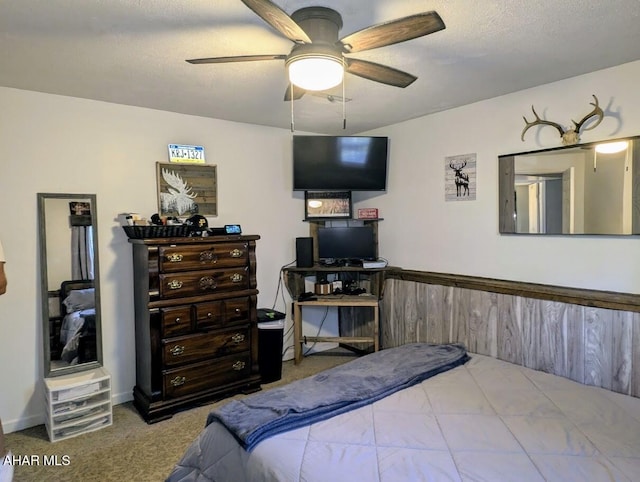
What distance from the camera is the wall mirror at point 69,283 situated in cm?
287

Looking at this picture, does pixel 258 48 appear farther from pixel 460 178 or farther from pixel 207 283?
pixel 460 178

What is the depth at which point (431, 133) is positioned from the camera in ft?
11.8

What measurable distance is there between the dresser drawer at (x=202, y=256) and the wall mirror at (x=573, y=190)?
6.78ft

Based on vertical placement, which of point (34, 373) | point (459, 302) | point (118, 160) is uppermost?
point (118, 160)

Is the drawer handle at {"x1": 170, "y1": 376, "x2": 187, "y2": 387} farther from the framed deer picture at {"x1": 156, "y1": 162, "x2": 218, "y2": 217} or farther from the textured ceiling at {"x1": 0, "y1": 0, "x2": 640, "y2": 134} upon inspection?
the textured ceiling at {"x1": 0, "y1": 0, "x2": 640, "y2": 134}

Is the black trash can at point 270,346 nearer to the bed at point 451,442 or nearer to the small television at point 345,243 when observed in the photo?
the small television at point 345,243

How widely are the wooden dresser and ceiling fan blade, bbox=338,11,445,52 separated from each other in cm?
192

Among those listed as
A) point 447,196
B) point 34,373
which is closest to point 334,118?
point 447,196

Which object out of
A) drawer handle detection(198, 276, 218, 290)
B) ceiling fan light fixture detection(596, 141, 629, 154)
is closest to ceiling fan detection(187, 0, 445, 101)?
ceiling fan light fixture detection(596, 141, 629, 154)

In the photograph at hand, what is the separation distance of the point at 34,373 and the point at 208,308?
126 cm

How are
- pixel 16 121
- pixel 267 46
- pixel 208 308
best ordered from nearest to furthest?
pixel 267 46 < pixel 16 121 < pixel 208 308

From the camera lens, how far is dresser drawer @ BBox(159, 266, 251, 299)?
2941mm

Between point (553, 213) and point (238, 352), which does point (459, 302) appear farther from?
point (238, 352)

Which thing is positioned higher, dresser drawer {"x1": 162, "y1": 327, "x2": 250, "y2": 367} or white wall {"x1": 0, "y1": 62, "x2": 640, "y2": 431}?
white wall {"x1": 0, "y1": 62, "x2": 640, "y2": 431}
